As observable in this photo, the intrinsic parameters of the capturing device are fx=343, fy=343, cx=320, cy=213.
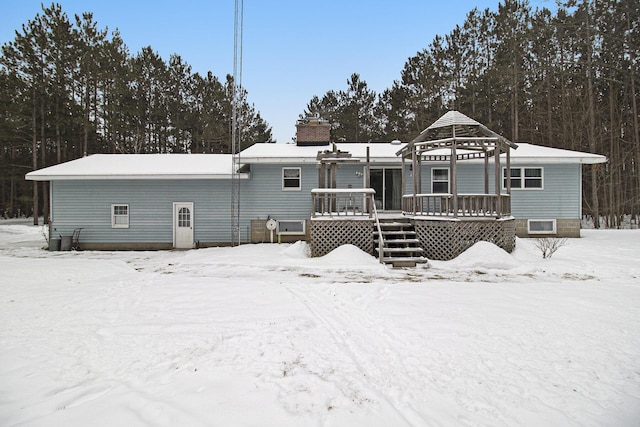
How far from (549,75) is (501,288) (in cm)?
2165

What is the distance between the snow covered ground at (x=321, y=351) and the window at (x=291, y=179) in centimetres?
666

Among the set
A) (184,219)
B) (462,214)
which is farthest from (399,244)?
(184,219)

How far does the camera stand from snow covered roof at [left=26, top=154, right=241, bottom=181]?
1288 cm

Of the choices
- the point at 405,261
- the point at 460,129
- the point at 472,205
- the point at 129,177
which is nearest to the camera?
the point at 405,261

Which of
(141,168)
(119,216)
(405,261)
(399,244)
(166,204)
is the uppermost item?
(141,168)

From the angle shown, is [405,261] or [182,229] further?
[182,229]

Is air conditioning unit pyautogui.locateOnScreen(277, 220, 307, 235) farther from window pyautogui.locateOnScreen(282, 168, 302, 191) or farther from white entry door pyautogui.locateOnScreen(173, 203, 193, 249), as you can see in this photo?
white entry door pyautogui.locateOnScreen(173, 203, 193, 249)

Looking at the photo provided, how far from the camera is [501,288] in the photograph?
6301 millimetres

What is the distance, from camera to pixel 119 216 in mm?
13445

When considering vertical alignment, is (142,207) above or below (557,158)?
below

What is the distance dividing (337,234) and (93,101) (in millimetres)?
24540

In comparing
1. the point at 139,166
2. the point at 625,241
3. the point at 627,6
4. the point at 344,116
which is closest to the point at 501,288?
the point at 625,241

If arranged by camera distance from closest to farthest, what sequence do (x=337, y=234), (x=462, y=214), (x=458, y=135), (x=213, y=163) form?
(x=462, y=214), (x=337, y=234), (x=458, y=135), (x=213, y=163)

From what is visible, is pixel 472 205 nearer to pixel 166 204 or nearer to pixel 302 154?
pixel 302 154
